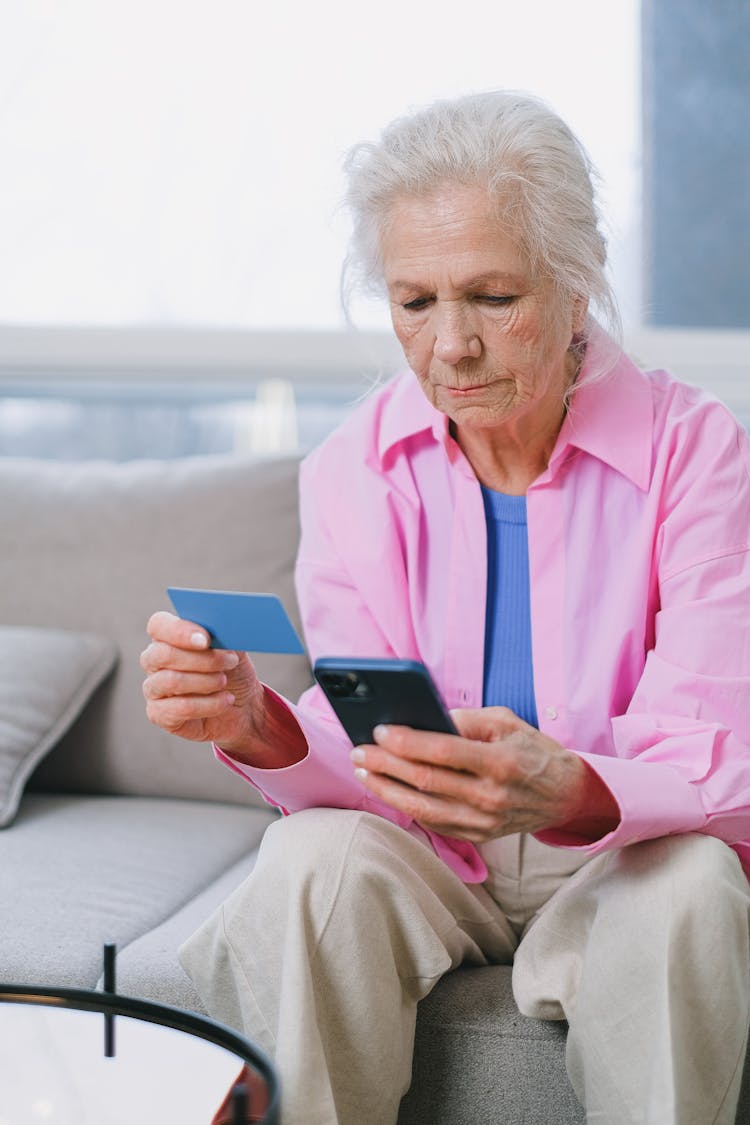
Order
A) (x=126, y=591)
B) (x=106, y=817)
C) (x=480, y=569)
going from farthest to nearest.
→ 1. (x=126, y=591)
2. (x=106, y=817)
3. (x=480, y=569)

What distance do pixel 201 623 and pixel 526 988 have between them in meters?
0.50

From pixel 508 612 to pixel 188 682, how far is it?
0.43 metres

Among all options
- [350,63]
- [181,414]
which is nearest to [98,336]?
[181,414]

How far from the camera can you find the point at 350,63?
9.47 feet

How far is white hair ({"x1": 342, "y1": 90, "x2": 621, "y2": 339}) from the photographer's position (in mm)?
1329

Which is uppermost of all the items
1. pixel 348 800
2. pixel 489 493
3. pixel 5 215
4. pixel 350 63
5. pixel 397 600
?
pixel 350 63

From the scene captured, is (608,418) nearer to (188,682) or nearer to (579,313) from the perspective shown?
(579,313)

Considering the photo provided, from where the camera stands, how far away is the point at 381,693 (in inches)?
42.6

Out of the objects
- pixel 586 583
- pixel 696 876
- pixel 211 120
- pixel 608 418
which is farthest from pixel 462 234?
pixel 211 120

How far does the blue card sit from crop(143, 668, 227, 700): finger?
0.05m

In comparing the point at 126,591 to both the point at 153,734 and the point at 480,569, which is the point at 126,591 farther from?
the point at 480,569

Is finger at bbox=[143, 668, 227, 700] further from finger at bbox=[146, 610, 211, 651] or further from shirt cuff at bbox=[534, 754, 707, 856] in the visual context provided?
shirt cuff at bbox=[534, 754, 707, 856]

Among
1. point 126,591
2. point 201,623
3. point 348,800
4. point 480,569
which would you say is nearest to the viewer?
point 201,623

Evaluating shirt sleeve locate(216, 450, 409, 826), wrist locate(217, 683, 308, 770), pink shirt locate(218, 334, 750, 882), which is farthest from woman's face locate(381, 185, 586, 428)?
wrist locate(217, 683, 308, 770)
